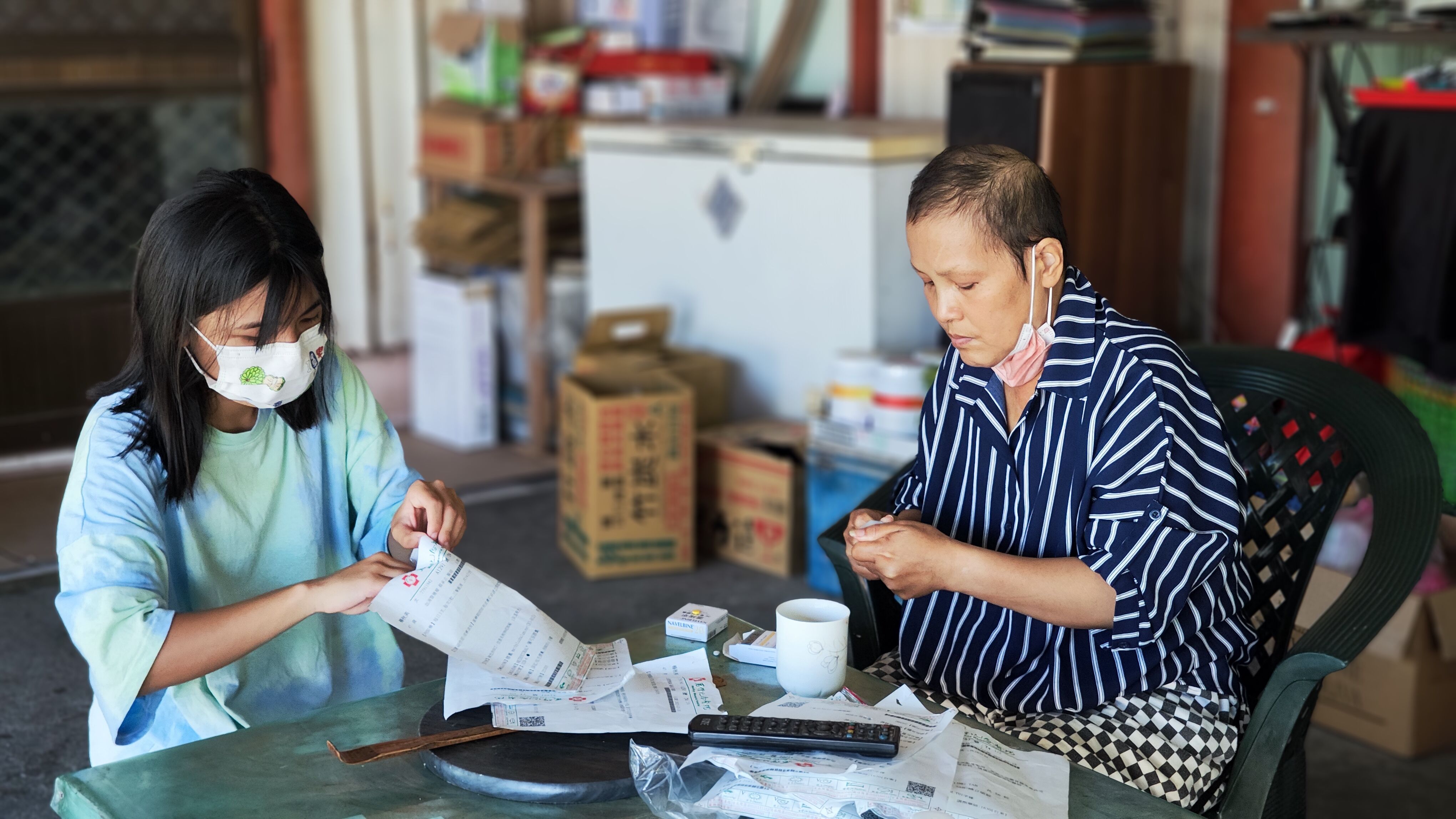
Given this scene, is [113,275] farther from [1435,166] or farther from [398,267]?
[1435,166]

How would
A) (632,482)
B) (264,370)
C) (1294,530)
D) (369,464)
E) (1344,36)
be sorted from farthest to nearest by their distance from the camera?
(632,482)
(1344,36)
(1294,530)
(369,464)
(264,370)

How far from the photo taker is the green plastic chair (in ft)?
5.07

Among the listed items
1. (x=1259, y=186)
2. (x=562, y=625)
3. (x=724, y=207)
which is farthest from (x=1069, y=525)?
(x=724, y=207)

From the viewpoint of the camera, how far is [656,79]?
4828mm

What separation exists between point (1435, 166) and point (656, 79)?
2.71 metres

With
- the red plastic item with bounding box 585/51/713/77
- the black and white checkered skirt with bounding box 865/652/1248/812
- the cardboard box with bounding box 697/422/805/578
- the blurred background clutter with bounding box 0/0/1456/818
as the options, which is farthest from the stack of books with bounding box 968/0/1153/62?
the black and white checkered skirt with bounding box 865/652/1248/812

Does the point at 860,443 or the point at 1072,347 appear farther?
the point at 860,443

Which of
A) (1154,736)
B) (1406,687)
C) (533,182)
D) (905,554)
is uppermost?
(533,182)

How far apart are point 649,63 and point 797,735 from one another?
3863mm

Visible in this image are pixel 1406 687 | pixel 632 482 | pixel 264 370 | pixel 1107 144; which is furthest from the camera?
pixel 632 482

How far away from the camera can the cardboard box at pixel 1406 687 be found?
270 centimetres

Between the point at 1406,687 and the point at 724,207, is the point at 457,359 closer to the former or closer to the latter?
the point at 724,207

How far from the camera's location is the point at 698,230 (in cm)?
424

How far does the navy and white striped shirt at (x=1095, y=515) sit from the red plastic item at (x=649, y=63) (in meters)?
3.25
